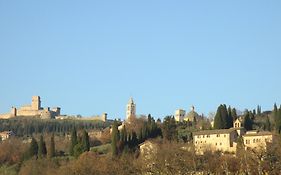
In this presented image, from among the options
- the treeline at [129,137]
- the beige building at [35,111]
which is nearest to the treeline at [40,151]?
the treeline at [129,137]

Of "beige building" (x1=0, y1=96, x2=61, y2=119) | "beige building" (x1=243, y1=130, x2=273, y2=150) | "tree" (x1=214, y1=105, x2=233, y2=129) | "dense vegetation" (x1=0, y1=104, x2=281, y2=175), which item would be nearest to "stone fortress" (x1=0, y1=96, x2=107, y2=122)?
"beige building" (x1=0, y1=96, x2=61, y2=119)

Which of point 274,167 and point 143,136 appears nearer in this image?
point 274,167

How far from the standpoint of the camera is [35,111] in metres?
153

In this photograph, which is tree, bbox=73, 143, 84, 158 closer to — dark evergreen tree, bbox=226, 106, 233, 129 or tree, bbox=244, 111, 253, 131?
dark evergreen tree, bbox=226, 106, 233, 129

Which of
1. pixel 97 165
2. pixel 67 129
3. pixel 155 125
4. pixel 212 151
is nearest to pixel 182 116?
pixel 67 129

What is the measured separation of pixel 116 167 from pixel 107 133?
32145mm

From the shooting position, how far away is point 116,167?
47125mm

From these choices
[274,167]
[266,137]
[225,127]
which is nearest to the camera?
[274,167]

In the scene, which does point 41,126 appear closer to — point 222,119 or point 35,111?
point 35,111

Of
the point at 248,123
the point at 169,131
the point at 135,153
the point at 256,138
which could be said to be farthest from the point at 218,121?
the point at 135,153

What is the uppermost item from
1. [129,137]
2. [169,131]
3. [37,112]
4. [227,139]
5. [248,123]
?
[37,112]

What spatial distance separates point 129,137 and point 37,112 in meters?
94.6

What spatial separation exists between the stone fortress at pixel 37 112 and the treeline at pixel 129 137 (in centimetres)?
7421

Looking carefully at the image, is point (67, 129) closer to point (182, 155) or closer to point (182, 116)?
point (182, 116)
